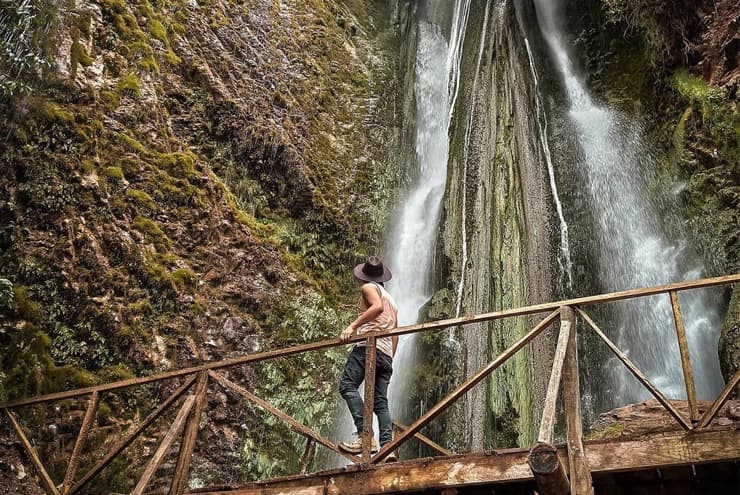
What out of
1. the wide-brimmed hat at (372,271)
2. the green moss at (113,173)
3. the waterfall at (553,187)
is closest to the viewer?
the wide-brimmed hat at (372,271)

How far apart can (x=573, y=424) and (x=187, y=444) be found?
2.93 m

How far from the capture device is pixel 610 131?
1332 cm

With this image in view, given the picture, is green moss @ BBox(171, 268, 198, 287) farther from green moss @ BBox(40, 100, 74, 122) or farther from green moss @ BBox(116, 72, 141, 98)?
green moss @ BBox(116, 72, 141, 98)

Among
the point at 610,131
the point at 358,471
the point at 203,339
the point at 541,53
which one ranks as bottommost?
the point at 358,471

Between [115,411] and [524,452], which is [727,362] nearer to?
[524,452]

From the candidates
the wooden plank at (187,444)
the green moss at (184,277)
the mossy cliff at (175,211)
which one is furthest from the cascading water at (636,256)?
the wooden plank at (187,444)

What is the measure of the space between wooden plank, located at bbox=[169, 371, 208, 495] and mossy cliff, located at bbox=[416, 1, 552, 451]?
4581 millimetres

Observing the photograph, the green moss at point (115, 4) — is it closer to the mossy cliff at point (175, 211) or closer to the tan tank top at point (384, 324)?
the mossy cliff at point (175, 211)

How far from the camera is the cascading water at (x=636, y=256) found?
380 inches

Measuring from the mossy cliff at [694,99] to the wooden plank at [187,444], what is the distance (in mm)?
7628

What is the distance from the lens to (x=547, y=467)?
3.50m

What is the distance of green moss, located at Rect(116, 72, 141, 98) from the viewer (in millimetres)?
9500

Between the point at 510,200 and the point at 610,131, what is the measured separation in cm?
326

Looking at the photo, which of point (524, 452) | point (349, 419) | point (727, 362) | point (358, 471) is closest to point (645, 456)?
point (524, 452)
